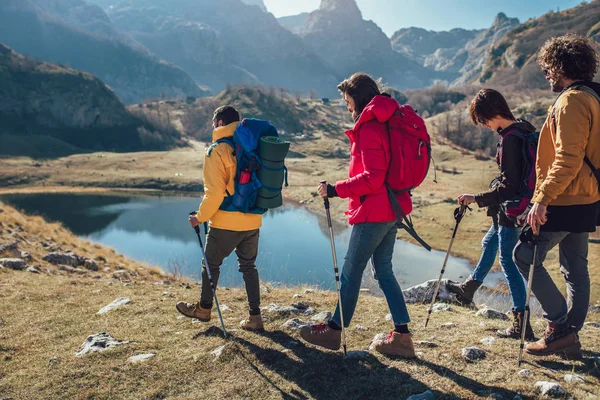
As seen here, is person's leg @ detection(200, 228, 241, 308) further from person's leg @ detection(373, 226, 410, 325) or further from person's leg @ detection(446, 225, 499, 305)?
person's leg @ detection(446, 225, 499, 305)

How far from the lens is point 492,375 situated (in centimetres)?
478

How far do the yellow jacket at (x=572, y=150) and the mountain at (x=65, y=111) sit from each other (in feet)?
419

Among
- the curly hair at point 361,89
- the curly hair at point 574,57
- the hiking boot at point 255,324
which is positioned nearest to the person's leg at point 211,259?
the hiking boot at point 255,324

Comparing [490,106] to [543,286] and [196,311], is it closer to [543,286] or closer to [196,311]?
[543,286]

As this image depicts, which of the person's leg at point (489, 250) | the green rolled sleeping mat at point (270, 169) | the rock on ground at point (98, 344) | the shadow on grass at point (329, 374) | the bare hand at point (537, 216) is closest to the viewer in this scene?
the bare hand at point (537, 216)

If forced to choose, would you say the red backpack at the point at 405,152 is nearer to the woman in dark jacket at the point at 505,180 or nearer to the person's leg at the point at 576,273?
the woman in dark jacket at the point at 505,180

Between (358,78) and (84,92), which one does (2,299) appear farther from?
(84,92)

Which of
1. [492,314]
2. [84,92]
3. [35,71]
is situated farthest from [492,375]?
[35,71]

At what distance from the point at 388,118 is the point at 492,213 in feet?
8.10

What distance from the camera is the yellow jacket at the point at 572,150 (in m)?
4.18

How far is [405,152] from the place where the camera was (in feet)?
16.1

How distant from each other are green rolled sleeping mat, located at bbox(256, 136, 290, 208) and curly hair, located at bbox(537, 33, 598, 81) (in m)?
3.17

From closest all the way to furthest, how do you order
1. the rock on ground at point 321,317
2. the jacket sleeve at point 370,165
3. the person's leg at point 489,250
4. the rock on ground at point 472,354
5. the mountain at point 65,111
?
the jacket sleeve at point 370,165, the rock on ground at point 472,354, the person's leg at point 489,250, the rock on ground at point 321,317, the mountain at point 65,111

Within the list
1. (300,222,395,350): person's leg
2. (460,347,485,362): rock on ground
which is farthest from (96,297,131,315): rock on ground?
(460,347,485,362): rock on ground
